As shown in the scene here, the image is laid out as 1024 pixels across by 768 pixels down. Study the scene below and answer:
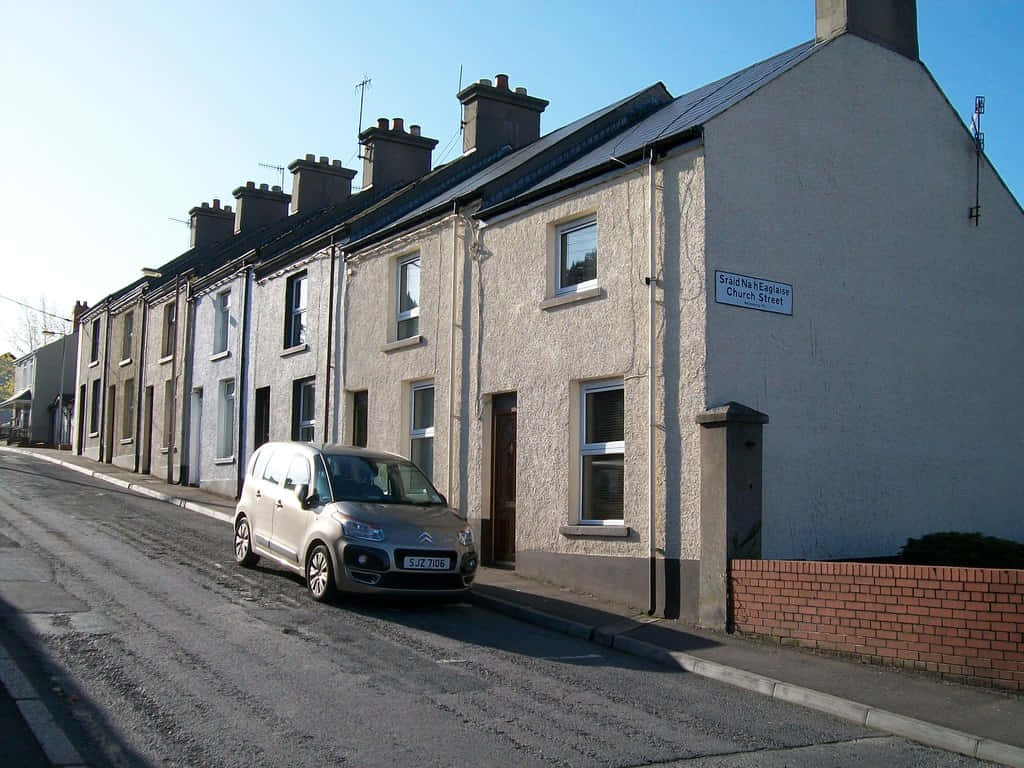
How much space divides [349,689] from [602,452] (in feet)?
18.8

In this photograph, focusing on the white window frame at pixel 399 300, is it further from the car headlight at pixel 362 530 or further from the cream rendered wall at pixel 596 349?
the car headlight at pixel 362 530

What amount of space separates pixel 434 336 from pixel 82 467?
60.9 ft

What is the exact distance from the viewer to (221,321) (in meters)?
24.7

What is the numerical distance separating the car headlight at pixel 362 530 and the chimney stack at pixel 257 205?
20.9 metres

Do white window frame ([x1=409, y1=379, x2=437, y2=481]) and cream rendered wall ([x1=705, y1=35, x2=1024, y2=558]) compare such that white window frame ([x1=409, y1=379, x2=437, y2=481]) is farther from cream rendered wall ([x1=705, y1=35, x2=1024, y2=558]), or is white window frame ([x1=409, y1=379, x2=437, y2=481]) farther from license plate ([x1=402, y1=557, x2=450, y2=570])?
cream rendered wall ([x1=705, y1=35, x2=1024, y2=558])

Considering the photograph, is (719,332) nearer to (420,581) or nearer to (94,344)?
(420,581)

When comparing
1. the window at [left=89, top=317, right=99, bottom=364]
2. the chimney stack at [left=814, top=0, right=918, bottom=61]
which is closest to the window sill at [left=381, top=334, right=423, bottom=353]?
the chimney stack at [left=814, top=0, right=918, bottom=61]

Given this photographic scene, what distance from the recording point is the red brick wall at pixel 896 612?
7992 millimetres

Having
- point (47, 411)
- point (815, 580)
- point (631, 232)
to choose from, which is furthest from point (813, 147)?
point (47, 411)

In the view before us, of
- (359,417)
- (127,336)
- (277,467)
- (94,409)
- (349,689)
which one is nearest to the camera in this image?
(349,689)

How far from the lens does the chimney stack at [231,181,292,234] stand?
29.7 m

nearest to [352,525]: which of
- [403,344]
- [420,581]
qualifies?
[420,581]

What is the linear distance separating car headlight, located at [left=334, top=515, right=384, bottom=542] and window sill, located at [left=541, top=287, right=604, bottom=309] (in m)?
4.10

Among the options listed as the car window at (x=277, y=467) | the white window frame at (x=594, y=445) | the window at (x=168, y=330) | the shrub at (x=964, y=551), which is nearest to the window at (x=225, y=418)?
the window at (x=168, y=330)
